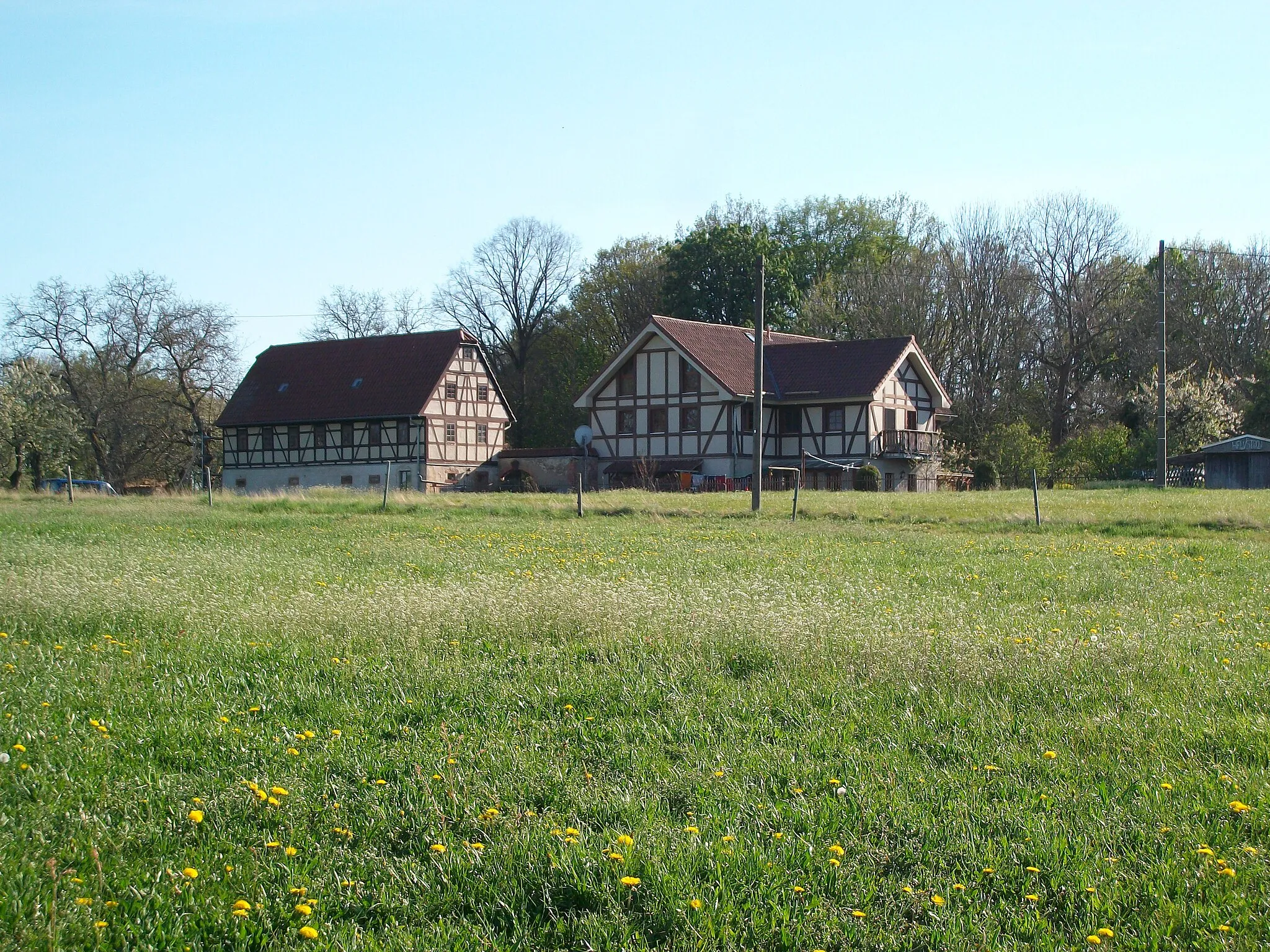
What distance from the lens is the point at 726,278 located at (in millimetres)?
63594

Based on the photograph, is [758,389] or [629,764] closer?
[629,764]

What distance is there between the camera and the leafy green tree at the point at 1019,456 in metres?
48.2

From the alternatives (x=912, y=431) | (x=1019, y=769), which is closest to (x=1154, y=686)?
(x=1019, y=769)

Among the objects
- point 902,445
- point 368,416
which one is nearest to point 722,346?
point 902,445

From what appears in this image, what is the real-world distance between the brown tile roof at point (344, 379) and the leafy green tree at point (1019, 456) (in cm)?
2657

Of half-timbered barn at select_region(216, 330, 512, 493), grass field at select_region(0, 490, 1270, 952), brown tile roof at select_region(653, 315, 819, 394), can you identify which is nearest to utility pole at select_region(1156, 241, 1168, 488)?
brown tile roof at select_region(653, 315, 819, 394)

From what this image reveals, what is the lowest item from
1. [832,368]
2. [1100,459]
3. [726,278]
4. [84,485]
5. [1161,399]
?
[84,485]

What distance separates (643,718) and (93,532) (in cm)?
1864

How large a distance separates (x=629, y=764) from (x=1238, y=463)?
134ft

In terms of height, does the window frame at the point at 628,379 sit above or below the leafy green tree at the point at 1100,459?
above

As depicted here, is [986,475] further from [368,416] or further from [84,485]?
[84,485]

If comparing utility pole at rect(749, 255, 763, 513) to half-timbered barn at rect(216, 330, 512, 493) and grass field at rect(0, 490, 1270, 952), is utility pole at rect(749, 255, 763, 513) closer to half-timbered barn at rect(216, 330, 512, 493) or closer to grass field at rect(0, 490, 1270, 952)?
grass field at rect(0, 490, 1270, 952)

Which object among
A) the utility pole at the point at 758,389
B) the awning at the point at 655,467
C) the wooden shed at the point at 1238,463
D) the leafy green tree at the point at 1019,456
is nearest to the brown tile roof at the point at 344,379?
the awning at the point at 655,467

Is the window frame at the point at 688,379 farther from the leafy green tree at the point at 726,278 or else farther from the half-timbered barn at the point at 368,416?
the leafy green tree at the point at 726,278
